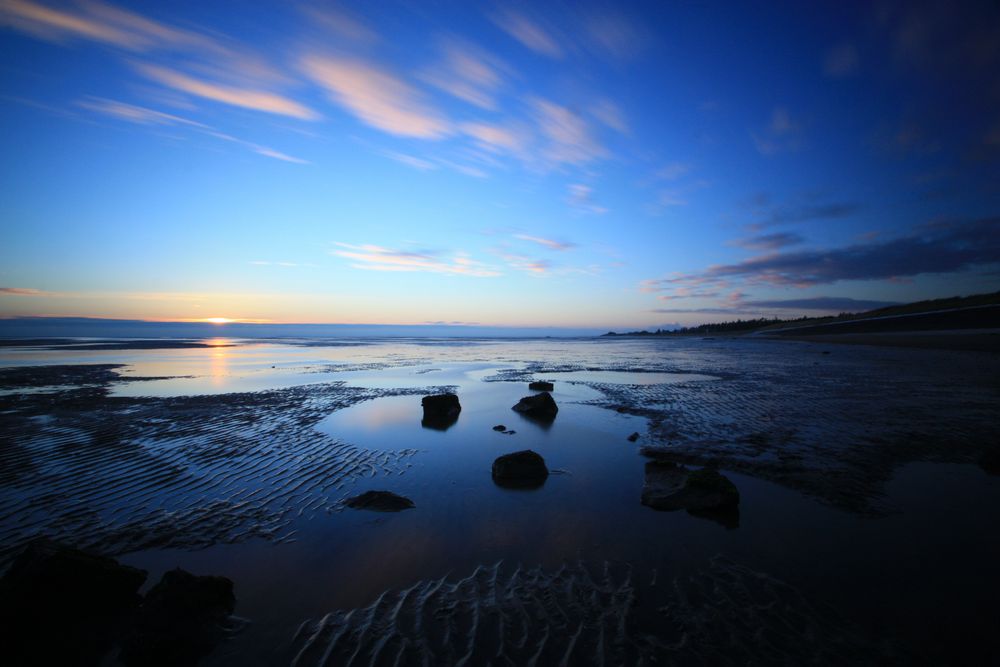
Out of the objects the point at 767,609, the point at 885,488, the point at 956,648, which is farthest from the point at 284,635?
the point at 885,488

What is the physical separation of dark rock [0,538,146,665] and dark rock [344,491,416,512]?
2.93 m

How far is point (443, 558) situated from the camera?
5.23 meters

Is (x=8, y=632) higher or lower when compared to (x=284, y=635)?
higher

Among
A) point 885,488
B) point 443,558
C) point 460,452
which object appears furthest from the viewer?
point 460,452

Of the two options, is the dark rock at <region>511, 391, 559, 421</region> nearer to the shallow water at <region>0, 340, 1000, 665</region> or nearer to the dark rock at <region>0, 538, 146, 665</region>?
the shallow water at <region>0, 340, 1000, 665</region>

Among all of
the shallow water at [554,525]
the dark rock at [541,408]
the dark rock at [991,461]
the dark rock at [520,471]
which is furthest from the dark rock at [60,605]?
the dark rock at [991,461]

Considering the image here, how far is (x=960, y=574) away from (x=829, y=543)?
1.14 meters

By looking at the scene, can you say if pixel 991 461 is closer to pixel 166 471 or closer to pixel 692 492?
pixel 692 492

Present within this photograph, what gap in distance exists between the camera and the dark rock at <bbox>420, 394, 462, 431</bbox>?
12551 mm

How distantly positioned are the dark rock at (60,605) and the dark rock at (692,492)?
696 centimetres

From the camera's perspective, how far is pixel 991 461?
7.58 metres

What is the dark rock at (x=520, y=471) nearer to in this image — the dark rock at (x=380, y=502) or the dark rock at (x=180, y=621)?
the dark rock at (x=380, y=502)

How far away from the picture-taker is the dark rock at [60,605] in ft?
11.6

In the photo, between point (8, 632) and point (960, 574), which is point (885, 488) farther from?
point (8, 632)
